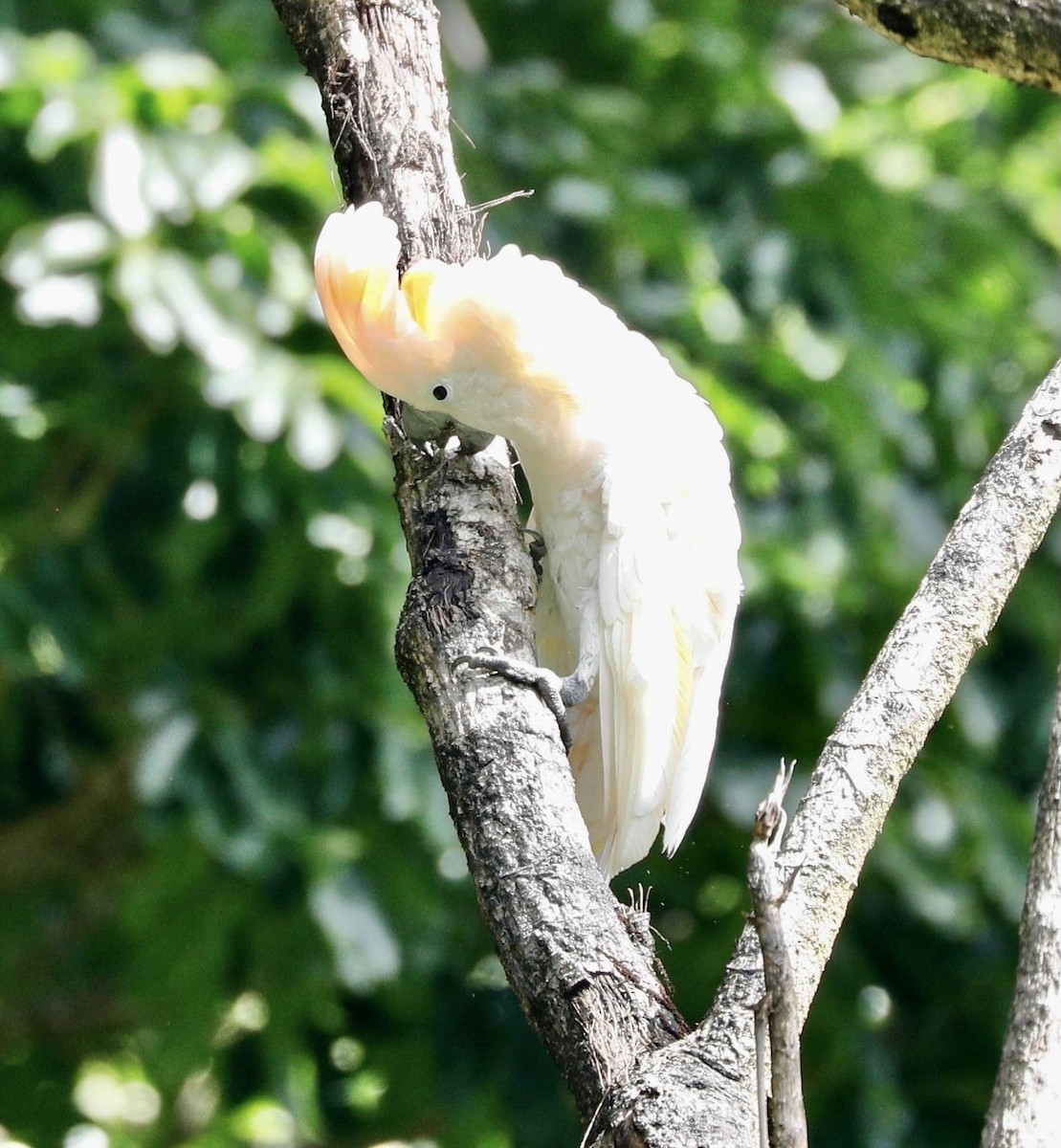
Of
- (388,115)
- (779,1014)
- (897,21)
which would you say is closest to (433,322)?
(388,115)

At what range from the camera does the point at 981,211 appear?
4.18 metres

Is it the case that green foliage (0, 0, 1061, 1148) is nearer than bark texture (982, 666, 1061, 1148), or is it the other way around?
bark texture (982, 666, 1061, 1148)

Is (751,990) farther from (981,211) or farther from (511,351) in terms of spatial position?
(981,211)

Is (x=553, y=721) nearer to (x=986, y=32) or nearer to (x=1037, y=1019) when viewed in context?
(x=1037, y=1019)

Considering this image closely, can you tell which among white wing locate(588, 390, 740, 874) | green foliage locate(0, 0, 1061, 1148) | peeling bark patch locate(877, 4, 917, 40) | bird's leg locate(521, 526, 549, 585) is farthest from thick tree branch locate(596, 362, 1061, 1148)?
green foliage locate(0, 0, 1061, 1148)

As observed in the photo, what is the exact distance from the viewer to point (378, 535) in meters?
3.46

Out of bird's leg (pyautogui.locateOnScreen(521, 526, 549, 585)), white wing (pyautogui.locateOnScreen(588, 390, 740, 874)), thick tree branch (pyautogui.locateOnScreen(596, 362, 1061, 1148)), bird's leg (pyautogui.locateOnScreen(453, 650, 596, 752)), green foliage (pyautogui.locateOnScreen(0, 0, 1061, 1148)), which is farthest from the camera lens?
green foliage (pyautogui.locateOnScreen(0, 0, 1061, 1148))

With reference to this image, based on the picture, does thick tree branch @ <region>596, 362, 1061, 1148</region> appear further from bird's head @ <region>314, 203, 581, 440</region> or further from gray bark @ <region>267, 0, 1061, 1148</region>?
bird's head @ <region>314, 203, 581, 440</region>

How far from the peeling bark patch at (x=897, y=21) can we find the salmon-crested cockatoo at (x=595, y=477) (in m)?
0.61

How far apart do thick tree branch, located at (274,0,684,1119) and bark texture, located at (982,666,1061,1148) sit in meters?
0.34

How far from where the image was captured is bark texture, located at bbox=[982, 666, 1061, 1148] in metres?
1.50

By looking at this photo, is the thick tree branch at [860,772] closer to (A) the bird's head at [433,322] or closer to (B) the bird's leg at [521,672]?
(B) the bird's leg at [521,672]

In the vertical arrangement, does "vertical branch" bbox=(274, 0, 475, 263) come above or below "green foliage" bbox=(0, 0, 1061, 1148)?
above

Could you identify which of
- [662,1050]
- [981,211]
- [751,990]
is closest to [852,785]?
[751,990]
